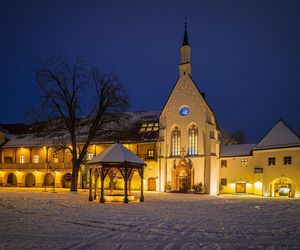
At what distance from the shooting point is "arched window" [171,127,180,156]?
160ft

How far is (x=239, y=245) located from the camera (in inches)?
439

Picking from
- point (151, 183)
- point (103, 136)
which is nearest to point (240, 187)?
point (151, 183)

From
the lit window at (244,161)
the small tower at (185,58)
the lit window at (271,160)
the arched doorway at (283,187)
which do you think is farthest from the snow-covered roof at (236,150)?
the small tower at (185,58)

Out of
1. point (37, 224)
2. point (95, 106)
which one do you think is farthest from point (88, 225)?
point (95, 106)

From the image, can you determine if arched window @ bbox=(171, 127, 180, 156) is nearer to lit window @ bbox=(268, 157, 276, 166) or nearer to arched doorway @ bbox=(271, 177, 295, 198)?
lit window @ bbox=(268, 157, 276, 166)

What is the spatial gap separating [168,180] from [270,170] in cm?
1299

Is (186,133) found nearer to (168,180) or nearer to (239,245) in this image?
(168,180)

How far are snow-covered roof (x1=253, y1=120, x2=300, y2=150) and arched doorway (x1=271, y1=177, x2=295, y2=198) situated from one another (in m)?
4.18

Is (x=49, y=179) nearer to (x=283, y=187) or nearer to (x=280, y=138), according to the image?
(x=283, y=187)

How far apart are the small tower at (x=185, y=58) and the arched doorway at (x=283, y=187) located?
18.0m

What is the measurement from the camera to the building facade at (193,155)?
45.3 metres

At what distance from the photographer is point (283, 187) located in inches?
1770

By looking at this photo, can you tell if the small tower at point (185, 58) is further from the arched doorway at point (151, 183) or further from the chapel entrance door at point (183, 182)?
the arched doorway at point (151, 183)

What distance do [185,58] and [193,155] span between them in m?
13.5
